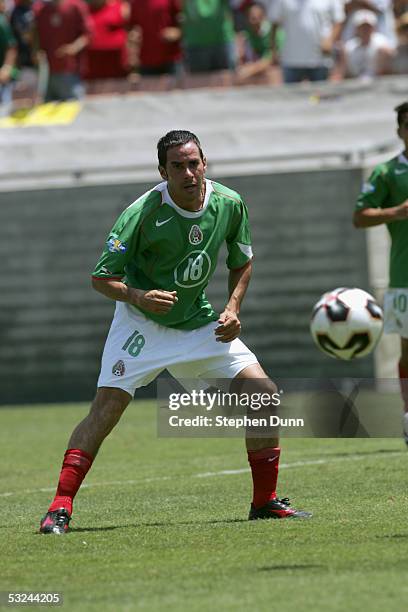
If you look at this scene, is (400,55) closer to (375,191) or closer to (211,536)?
(375,191)

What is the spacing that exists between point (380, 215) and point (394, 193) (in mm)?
314

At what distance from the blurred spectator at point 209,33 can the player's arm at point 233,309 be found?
478 inches

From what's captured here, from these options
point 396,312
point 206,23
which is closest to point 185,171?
point 396,312

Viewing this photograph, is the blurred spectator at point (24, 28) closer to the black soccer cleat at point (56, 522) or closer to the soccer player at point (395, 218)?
the soccer player at point (395, 218)

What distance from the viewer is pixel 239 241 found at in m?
8.05

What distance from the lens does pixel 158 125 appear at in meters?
20.6

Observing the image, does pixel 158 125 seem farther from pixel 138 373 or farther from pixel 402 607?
pixel 402 607

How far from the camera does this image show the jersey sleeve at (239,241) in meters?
8.03

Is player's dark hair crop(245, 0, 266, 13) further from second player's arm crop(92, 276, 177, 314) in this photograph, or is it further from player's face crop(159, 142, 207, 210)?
second player's arm crop(92, 276, 177, 314)

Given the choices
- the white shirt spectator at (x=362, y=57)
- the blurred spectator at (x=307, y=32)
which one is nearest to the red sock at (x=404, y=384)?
the blurred spectator at (x=307, y=32)

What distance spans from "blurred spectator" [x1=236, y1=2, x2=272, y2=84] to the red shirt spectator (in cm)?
244

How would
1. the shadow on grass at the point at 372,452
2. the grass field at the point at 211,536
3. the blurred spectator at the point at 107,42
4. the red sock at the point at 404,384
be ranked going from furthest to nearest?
the blurred spectator at the point at 107,42
the shadow on grass at the point at 372,452
the red sock at the point at 404,384
the grass field at the point at 211,536

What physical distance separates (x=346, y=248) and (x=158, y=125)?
3.96 metres

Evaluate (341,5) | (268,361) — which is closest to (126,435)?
(268,361)
